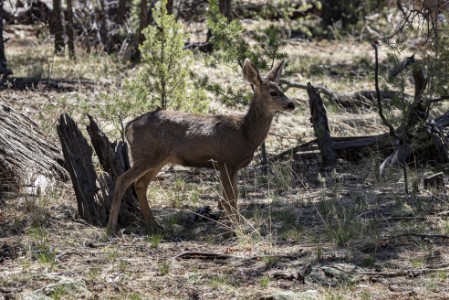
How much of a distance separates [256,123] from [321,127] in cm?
194

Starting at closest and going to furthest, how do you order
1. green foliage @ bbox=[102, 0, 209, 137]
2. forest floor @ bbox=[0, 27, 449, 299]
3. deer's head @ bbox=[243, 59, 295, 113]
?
1. forest floor @ bbox=[0, 27, 449, 299]
2. deer's head @ bbox=[243, 59, 295, 113]
3. green foliage @ bbox=[102, 0, 209, 137]

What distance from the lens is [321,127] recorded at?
11.0 meters

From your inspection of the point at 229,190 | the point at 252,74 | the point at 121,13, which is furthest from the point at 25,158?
the point at 121,13

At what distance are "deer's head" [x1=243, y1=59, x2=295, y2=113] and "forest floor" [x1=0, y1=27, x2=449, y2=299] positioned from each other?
1.15m

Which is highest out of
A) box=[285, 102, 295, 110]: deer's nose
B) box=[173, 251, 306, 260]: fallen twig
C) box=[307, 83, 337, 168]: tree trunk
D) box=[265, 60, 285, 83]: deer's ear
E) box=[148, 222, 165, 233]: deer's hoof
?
box=[265, 60, 285, 83]: deer's ear

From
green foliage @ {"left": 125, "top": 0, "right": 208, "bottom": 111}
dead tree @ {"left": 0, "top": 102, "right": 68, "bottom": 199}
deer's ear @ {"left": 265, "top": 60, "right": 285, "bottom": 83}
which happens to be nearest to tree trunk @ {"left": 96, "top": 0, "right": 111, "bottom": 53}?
green foliage @ {"left": 125, "top": 0, "right": 208, "bottom": 111}

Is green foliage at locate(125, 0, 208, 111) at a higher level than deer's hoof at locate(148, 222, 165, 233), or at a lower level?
higher

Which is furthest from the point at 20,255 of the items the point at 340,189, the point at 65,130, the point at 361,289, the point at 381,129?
the point at 381,129

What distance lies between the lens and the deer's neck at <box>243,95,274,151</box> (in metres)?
9.22

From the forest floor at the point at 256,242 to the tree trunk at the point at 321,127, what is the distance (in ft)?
0.60

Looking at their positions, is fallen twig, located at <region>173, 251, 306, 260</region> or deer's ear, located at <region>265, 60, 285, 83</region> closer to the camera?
fallen twig, located at <region>173, 251, 306, 260</region>

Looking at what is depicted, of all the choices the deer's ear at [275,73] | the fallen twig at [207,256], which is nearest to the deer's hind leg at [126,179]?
the fallen twig at [207,256]

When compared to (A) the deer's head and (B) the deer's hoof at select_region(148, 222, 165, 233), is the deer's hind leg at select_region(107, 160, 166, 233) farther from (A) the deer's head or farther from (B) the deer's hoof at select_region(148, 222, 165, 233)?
(A) the deer's head

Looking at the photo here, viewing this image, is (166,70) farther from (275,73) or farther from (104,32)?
(104,32)
